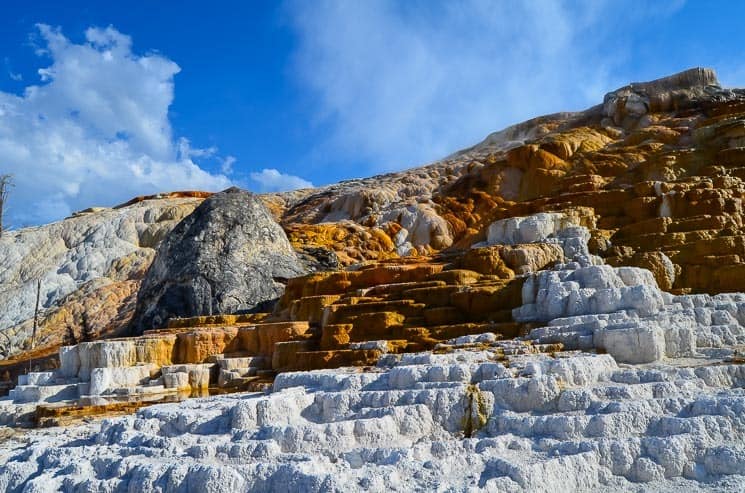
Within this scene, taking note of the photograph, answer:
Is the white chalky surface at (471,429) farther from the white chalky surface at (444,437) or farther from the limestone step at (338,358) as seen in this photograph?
the limestone step at (338,358)

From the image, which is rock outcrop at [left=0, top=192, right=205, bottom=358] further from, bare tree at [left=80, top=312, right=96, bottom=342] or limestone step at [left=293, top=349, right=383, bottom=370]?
limestone step at [left=293, top=349, right=383, bottom=370]

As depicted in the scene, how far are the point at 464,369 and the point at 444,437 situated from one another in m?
1.18

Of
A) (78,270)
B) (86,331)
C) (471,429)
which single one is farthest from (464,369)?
(78,270)

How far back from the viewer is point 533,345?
30.2ft

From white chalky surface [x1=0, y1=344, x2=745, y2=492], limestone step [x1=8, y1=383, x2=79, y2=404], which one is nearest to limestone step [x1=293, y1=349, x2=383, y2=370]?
white chalky surface [x1=0, y1=344, x2=745, y2=492]

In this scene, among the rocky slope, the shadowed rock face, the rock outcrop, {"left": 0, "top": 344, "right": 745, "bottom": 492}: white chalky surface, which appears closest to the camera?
{"left": 0, "top": 344, "right": 745, "bottom": 492}: white chalky surface

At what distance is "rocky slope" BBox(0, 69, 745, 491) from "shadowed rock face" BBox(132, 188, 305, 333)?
10cm

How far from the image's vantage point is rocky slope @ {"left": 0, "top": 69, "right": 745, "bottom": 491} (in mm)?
5816

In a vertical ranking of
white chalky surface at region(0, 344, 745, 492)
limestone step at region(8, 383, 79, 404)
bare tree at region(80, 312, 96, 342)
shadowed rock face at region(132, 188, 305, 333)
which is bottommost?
white chalky surface at region(0, 344, 745, 492)

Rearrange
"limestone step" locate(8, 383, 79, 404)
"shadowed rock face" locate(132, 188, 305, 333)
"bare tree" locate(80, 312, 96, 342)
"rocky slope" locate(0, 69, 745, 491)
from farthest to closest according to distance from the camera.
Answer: "bare tree" locate(80, 312, 96, 342) < "shadowed rock face" locate(132, 188, 305, 333) < "limestone step" locate(8, 383, 79, 404) < "rocky slope" locate(0, 69, 745, 491)

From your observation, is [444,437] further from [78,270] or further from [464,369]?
[78,270]

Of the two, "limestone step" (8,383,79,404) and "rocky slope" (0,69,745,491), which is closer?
"rocky slope" (0,69,745,491)

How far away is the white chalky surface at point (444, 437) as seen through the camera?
5.59 metres

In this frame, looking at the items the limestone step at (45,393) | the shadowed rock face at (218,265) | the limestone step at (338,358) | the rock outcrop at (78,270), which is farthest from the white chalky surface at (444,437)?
the rock outcrop at (78,270)
